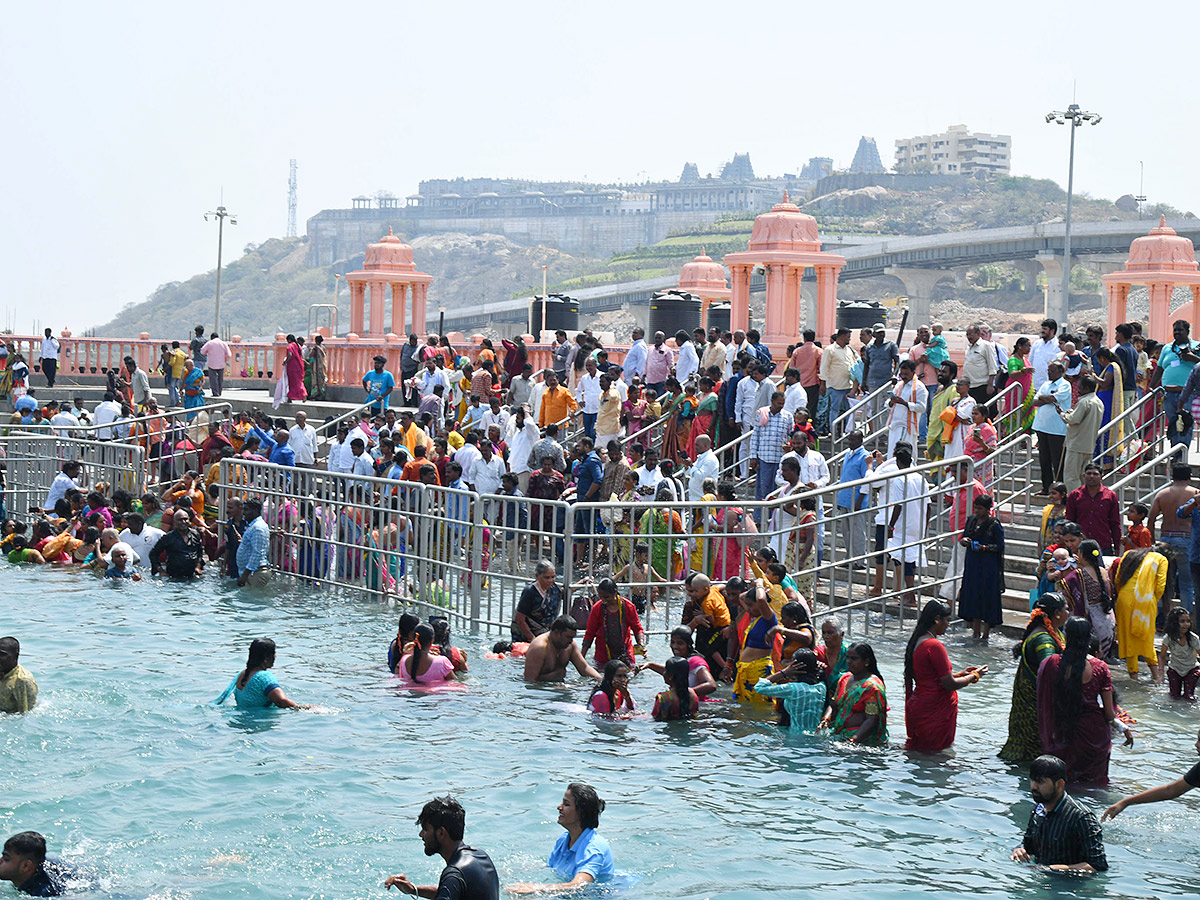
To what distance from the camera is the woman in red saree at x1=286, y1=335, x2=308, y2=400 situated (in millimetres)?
27102

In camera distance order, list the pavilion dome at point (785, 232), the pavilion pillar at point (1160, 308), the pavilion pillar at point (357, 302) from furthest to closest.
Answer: the pavilion pillar at point (357, 302), the pavilion pillar at point (1160, 308), the pavilion dome at point (785, 232)

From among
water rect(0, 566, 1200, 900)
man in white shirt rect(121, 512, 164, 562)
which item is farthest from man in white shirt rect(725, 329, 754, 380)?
man in white shirt rect(121, 512, 164, 562)

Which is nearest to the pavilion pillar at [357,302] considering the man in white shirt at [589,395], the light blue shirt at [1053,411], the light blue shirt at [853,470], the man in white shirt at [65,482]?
the man in white shirt at [65,482]

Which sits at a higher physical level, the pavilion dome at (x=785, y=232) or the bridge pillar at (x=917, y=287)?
the bridge pillar at (x=917, y=287)

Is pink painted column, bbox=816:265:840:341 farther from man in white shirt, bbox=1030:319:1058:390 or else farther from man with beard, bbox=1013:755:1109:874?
man with beard, bbox=1013:755:1109:874

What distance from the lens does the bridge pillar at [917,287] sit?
113906 millimetres

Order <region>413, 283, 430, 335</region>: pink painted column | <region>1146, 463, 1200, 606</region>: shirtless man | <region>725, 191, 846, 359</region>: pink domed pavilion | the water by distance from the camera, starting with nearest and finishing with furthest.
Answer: the water, <region>1146, 463, 1200, 606</region>: shirtless man, <region>725, 191, 846, 359</region>: pink domed pavilion, <region>413, 283, 430, 335</region>: pink painted column

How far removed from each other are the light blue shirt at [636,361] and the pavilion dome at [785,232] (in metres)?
6.76

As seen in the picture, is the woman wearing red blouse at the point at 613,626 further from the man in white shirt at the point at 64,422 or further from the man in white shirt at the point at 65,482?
the man in white shirt at the point at 64,422

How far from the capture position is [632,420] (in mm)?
20750

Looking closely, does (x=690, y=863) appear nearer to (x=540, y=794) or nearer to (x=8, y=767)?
(x=540, y=794)

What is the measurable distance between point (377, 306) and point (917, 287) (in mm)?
89292

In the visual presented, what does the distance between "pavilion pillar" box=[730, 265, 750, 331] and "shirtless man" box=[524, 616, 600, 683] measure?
1773cm

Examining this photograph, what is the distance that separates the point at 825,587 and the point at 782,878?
6.79m
